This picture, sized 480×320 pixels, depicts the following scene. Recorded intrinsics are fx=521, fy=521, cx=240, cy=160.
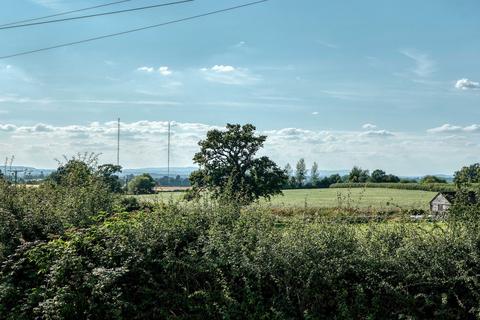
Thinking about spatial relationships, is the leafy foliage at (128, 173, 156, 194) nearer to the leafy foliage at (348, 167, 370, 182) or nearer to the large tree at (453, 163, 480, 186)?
the leafy foliage at (348, 167, 370, 182)

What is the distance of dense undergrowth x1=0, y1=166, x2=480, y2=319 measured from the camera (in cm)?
630

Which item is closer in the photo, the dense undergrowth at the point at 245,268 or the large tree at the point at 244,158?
the dense undergrowth at the point at 245,268

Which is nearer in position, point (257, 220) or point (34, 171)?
point (257, 220)

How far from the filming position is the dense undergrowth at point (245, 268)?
6301mm

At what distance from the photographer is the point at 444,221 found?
7086 millimetres

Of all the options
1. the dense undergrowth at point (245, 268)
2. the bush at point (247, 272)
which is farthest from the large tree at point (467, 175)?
the bush at point (247, 272)

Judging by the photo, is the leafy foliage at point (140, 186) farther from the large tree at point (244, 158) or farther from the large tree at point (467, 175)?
the large tree at point (244, 158)

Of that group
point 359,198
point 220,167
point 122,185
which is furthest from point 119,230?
point 220,167

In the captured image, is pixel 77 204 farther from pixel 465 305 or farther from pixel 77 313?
pixel 465 305

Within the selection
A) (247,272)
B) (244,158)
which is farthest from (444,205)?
(244,158)

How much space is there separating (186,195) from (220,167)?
27167mm

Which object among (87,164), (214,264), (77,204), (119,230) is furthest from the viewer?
(87,164)

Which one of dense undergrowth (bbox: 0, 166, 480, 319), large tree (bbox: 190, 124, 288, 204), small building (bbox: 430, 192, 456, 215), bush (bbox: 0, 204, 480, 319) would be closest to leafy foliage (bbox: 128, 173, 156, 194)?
dense undergrowth (bbox: 0, 166, 480, 319)

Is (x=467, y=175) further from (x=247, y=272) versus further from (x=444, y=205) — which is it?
(x=247, y=272)
